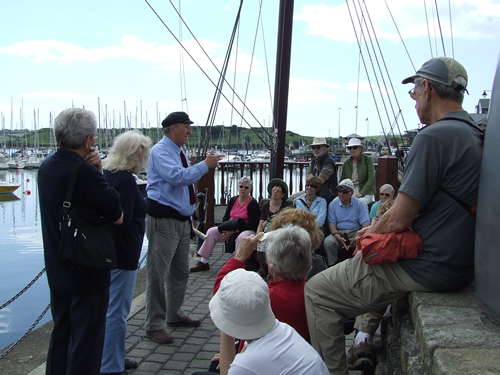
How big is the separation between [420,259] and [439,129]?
673 millimetres

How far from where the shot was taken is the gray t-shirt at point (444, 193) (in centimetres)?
225

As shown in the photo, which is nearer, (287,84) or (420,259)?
(420,259)

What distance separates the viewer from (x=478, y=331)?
1.84 meters

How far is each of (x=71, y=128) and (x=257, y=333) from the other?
1626mm

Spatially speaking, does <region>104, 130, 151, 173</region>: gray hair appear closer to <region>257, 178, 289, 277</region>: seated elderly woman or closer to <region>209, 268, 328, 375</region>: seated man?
<region>209, 268, 328, 375</region>: seated man

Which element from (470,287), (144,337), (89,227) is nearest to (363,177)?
(144,337)

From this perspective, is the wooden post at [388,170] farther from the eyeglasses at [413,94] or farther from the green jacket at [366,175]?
the eyeglasses at [413,94]

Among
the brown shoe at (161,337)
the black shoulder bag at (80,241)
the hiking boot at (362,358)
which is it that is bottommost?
the brown shoe at (161,337)

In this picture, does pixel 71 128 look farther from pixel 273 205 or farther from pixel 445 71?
pixel 273 205

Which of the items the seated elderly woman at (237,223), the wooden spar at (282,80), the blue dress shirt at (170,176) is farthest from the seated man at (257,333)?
the wooden spar at (282,80)

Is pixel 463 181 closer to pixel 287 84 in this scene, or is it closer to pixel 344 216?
pixel 344 216

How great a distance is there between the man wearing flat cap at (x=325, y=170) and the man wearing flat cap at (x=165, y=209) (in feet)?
9.49

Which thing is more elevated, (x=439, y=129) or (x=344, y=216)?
(x=439, y=129)

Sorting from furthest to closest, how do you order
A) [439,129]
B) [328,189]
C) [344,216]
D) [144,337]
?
[328,189]
[344,216]
[144,337]
[439,129]
